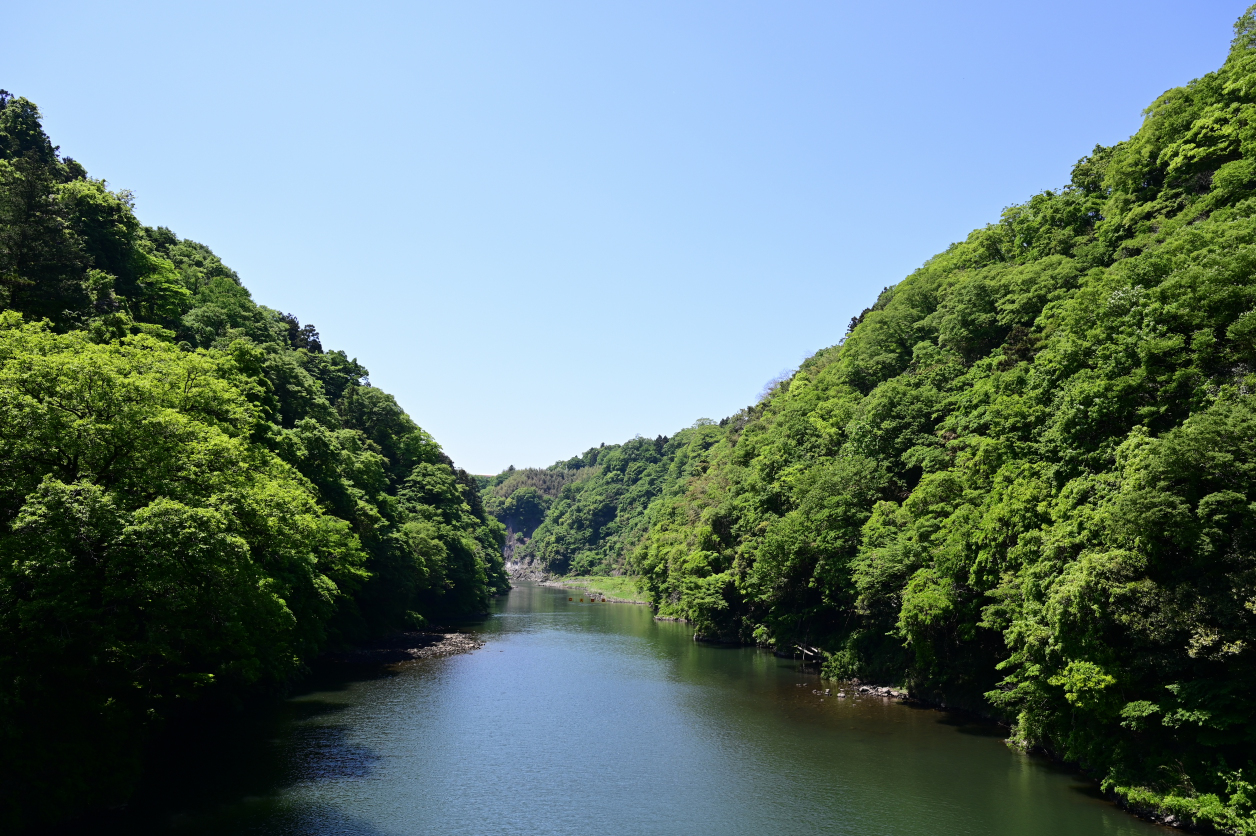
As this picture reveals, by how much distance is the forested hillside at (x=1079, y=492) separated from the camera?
2108cm

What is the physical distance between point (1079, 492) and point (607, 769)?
69.9ft

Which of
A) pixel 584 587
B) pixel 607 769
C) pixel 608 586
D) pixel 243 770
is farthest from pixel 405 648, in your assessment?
pixel 584 587

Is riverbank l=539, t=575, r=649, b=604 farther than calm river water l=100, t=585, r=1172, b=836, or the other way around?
riverbank l=539, t=575, r=649, b=604

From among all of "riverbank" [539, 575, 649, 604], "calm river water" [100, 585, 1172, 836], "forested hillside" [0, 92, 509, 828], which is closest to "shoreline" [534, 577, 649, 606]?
"riverbank" [539, 575, 649, 604]

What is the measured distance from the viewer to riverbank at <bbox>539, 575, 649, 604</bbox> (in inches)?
4235

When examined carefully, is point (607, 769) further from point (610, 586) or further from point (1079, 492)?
point (610, 586)

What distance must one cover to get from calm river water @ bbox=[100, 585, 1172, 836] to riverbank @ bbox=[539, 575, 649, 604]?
210 feet

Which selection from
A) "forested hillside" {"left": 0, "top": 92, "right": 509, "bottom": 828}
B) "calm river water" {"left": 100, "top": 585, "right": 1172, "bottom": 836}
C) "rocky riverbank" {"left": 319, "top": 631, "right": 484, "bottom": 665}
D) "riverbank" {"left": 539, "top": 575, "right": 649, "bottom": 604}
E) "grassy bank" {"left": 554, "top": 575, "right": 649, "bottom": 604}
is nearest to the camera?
"forested hillside" {"left": 0, "top": 92, "right": 509, "bottom": 828}

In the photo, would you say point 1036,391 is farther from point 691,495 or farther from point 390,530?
point 691,495

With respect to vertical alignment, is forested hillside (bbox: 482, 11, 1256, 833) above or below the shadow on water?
above

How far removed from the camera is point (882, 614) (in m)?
42.1

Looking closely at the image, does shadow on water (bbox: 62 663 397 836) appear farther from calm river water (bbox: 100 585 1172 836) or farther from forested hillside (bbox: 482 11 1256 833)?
forested hillside (bbox: 482 11 1256 833)

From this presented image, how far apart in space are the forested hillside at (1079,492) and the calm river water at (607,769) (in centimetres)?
331

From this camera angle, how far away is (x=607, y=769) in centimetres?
2817
